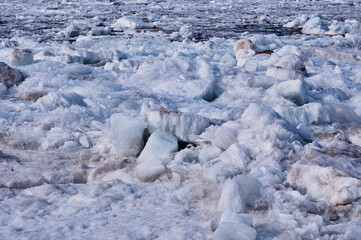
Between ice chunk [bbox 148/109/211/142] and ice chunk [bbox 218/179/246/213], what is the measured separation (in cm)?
68

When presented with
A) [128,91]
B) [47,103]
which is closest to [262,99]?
[128,91]

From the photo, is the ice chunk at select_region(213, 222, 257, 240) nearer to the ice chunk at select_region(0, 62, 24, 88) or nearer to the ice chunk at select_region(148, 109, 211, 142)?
the ice chunk at select_region(148, 109, 211, 142)

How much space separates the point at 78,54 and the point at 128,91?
1.59 m

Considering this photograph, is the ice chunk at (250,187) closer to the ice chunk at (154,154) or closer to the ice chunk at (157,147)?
the ice chunk at (154,154)

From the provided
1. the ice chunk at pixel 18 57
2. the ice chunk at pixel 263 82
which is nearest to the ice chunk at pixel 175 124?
the ice chunk at pixel 263 82

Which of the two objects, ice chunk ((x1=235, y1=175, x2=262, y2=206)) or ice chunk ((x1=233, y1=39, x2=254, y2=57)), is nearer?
ice chunk ((x1=235, y1=175, x2=262, y2=206))

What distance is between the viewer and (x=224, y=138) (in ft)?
7.16

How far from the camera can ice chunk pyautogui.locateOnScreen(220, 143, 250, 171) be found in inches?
78.9

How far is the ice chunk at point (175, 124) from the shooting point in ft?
7.67

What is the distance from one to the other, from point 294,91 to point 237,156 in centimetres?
144

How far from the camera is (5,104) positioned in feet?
10.2

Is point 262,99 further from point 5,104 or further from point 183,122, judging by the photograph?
point 5,104

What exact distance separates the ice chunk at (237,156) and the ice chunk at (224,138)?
88 millimetres

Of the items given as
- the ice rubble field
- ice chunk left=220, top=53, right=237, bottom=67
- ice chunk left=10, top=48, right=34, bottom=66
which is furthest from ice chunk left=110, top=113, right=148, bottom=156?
ice chunk left=220, top=53, right=237, bottom=67
